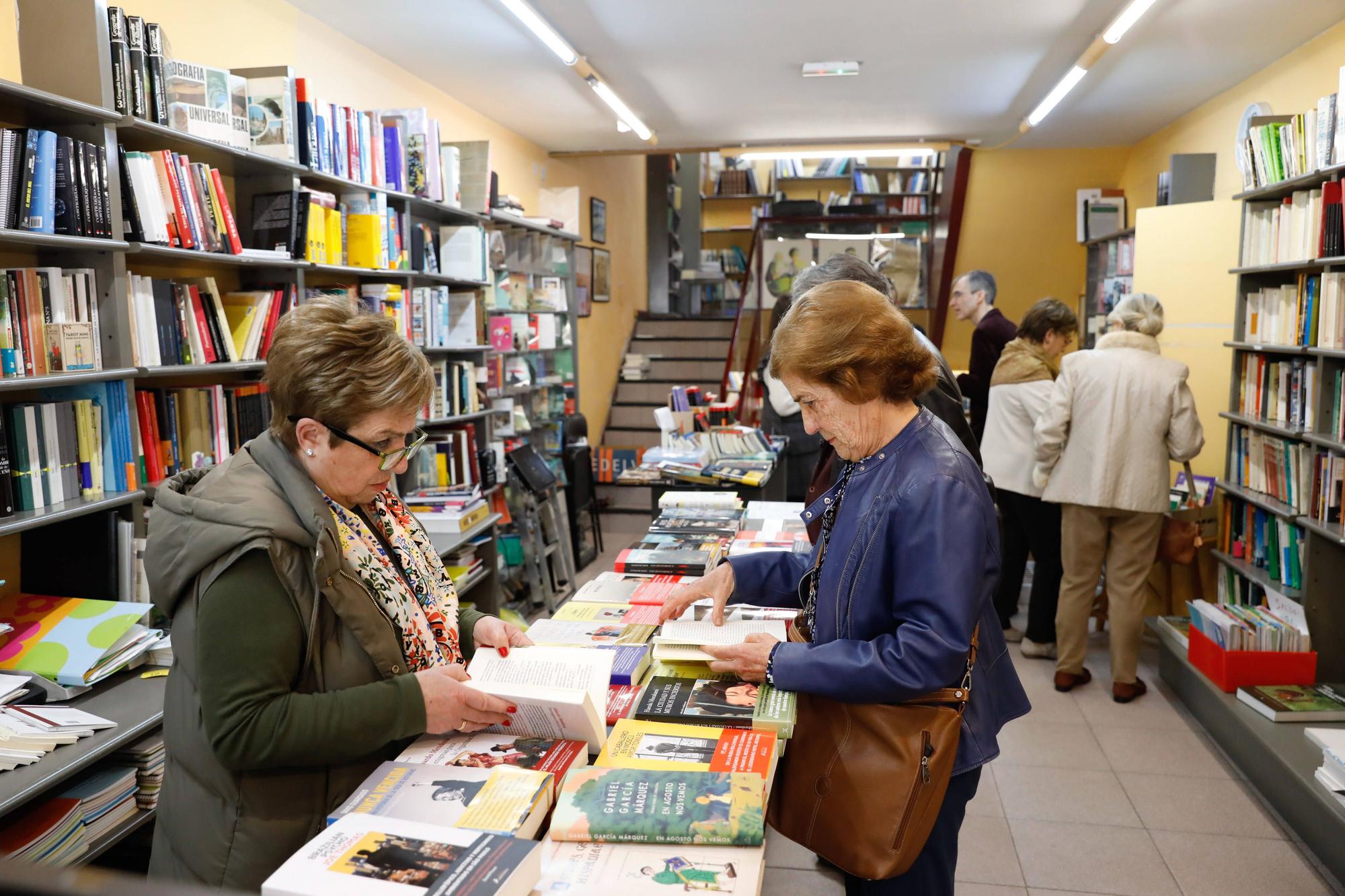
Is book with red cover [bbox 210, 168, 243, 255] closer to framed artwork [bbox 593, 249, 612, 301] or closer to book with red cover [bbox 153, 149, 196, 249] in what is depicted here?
book with red cover [bbox 153, 149, 196, 249]

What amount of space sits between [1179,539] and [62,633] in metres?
4.27

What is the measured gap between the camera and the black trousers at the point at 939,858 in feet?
5.18

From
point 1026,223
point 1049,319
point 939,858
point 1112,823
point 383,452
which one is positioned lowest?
point 1112,823

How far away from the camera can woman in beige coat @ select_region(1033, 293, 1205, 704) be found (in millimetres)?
3875

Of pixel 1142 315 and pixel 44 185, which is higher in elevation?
pixel 44 185

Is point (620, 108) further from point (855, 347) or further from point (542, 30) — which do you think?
point (855, 347)

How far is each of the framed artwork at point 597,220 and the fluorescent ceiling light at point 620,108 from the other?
4.57ft

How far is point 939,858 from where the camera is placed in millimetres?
1580

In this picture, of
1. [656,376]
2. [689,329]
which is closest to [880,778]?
[656,376]

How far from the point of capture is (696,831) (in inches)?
47.8

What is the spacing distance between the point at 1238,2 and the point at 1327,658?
3104 mm

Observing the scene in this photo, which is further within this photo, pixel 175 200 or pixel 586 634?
pixel 175 200

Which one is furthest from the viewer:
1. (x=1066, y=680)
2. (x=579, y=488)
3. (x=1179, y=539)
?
(x=579, y=488)

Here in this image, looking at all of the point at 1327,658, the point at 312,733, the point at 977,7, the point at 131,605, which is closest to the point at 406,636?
the point at 312,733
